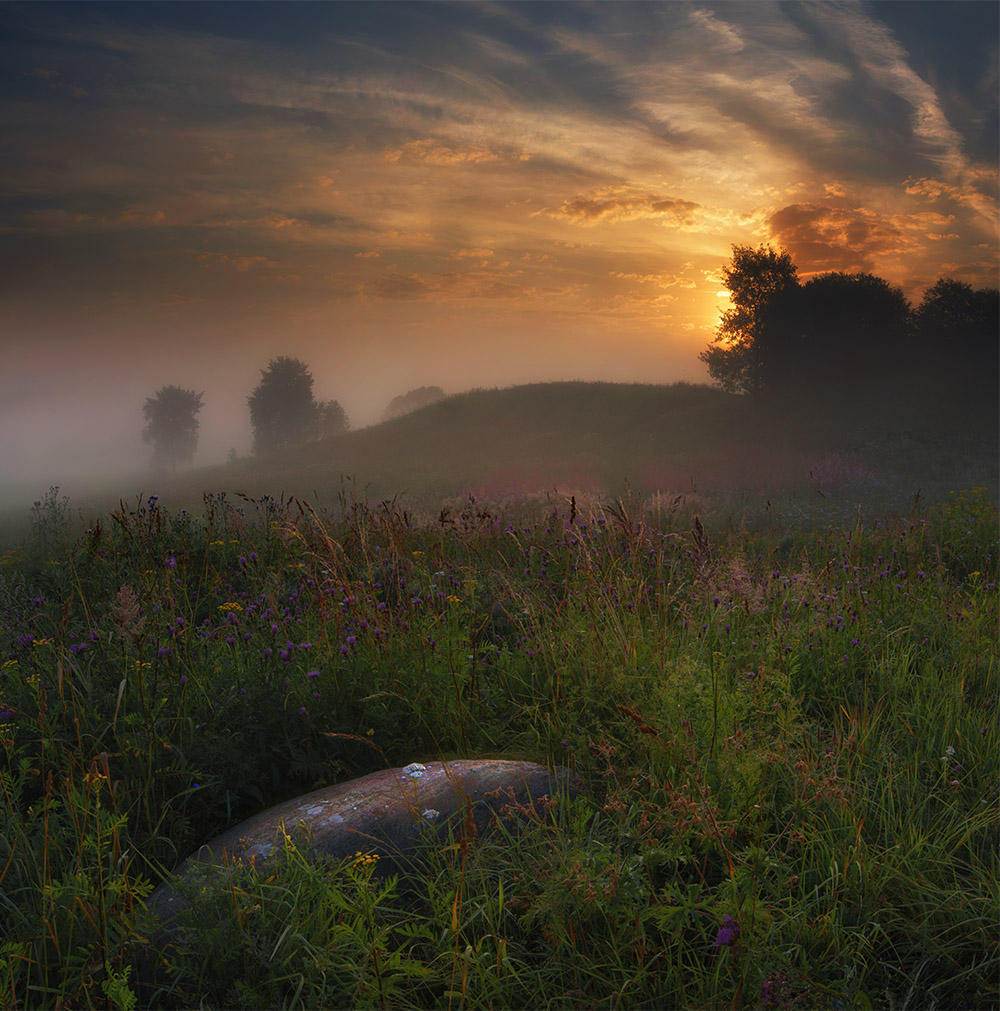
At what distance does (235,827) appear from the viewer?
2812 millimetres

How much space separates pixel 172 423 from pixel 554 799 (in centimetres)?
7495

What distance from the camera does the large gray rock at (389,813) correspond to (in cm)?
244

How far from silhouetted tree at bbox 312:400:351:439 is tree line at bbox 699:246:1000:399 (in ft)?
152

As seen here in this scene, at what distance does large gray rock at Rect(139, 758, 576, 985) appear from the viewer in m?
2.44

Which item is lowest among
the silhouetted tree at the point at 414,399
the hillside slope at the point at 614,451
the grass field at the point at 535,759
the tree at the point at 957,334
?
the grass field at the point at 535,759

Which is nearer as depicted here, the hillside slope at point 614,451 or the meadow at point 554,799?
the meadow at point 554,799

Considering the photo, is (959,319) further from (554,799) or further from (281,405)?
(281,405)

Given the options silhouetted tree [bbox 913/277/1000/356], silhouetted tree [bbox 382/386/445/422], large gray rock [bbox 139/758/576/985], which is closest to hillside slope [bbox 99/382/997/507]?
silhouetted tree [bbox 913/277/1000/356]

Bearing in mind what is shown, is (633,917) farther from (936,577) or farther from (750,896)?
(936,577)

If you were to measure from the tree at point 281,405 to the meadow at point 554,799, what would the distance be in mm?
59000

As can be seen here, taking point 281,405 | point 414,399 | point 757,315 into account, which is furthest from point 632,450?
point 414,399

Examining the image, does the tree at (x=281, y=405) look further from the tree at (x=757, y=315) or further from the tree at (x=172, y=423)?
the tree at (x=757, y=315)

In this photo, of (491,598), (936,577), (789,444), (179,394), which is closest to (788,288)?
(789,444)

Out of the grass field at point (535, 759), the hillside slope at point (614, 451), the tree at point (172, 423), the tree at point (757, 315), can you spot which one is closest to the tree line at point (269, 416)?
the tree at point (172, 423)
